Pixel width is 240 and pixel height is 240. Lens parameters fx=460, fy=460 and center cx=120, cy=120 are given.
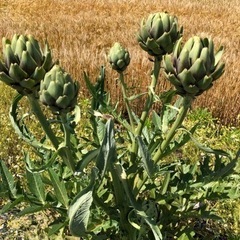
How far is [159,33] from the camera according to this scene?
1.44 meters

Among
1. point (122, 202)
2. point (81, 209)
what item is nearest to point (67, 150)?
point (81, 209)

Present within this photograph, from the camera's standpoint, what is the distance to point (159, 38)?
1439 millimetres

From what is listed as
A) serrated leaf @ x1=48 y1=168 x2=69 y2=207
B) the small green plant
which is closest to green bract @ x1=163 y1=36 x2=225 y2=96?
the small green plant

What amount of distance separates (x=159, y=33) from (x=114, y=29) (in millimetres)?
4813

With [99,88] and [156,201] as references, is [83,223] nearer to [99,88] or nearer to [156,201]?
[156,201]

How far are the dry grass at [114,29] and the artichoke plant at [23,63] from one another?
6.08 ft

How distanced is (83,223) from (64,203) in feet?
1.00

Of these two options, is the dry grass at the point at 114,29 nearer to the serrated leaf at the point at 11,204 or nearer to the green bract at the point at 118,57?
the green bract at the point at 118,57

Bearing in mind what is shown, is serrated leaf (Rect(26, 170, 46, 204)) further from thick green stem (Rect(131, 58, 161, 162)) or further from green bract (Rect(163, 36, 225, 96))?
green bract (Rect(163, 36, 225, 96))

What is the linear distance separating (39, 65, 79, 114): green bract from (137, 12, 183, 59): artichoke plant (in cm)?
39

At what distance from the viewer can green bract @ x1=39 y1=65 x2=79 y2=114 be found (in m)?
1.13

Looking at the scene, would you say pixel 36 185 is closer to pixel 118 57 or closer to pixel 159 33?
pixel 118 57

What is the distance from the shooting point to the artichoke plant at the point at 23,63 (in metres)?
1.15

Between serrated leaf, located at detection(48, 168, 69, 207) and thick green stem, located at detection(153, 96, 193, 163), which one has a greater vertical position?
thick green stem, located at detection(153, 96, 193, 163)
